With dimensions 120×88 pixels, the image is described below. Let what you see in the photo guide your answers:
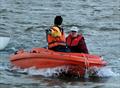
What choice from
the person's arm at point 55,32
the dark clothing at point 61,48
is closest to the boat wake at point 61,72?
the dark clothing at point 61,48

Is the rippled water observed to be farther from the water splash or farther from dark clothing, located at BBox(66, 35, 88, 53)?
dark clothing, located at BBox(66, 35, 88, 53)

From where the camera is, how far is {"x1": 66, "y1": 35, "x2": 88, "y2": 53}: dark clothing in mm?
14797

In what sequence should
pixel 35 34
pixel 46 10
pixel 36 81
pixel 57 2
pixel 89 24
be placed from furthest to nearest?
pixel 57 2 → pixel 46 10 → pixel 89 24 → pixel 35 34 → pixel 36 81

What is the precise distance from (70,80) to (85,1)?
17.6 m

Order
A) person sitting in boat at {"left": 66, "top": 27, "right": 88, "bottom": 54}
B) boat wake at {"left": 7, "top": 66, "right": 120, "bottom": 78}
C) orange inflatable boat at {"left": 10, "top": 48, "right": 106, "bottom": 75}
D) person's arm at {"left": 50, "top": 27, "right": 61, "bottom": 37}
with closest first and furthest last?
orange inflatable boat at {"left": 10, "top": 48, "right": 106, "bottom": 75}, boat wake at {"left": 7, "top": 66, "right": 120, "bottom": 78}, person's arm at {"left": 50, "top": 27, "right": 61, "bottom": 37}, person sitting in boat at {"left": 66, "top": 27, "right": 88, "bottom": 54}

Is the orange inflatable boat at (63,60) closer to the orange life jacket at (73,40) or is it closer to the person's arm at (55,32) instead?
the person's arm at (55,32)

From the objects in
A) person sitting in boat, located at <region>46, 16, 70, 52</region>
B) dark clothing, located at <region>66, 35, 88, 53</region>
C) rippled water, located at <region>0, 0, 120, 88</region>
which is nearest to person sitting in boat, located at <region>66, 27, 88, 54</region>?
dark clothing, located at <region>66, 35, 88, 53</region>

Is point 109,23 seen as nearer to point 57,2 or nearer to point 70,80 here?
point 57,2

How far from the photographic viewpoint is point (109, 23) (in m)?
25.1

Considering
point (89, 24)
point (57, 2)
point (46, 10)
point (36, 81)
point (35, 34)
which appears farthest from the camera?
point (57, 2)

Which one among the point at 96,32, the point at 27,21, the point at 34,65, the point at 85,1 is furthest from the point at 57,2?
the point at 34,65

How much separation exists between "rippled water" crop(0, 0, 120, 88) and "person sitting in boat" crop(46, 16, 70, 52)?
2.55 ft

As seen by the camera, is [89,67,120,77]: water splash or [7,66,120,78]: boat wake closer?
[7,66,120,78]: boat wake

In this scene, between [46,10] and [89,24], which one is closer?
[89,24]
